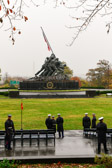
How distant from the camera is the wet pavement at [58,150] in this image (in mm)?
8492

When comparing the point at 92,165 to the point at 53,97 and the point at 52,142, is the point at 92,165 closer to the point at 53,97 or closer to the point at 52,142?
the point at 52,142

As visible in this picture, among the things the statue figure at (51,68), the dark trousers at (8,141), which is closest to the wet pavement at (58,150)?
the dark trousers at (8,141)

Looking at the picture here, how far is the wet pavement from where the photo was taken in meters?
8.49

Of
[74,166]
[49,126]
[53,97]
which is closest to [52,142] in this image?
[49,126]

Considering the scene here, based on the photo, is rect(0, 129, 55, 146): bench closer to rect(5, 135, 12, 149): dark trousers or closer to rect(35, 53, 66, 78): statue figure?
rect(5, 135, 12, 149): dark trousers

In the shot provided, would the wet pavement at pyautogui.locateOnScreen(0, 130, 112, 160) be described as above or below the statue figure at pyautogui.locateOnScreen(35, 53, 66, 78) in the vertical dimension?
below

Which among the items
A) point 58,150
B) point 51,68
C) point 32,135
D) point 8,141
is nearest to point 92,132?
point 58,150

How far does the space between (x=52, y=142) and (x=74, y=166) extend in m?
2.67

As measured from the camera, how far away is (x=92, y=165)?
7.97 metres

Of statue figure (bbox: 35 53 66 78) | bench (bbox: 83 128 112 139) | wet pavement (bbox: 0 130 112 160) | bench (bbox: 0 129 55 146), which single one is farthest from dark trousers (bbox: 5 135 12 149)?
statue figure (bbox: 35 53 66 78)

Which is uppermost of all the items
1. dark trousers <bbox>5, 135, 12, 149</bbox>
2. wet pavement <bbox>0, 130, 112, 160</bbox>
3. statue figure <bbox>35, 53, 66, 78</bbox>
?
statue figure <bbox>35, 53, 66, 78</bbox>

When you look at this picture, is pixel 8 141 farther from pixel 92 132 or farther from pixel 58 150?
pixel 92 132

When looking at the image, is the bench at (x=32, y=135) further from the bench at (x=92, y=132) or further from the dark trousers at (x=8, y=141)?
the bench at (x=92, y=132)

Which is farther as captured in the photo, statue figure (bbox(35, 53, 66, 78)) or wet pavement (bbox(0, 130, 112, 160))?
statue figure (bbox(35, 53, 66, 78))
